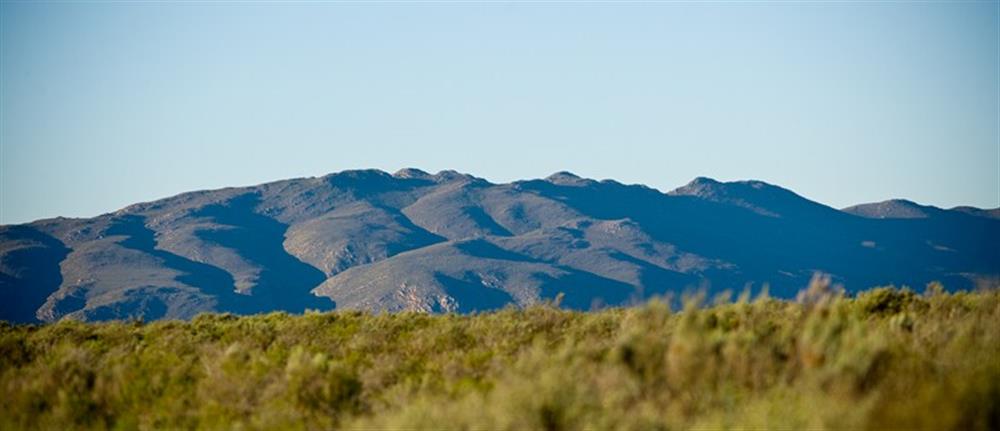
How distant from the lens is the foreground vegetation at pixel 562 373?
598 inches

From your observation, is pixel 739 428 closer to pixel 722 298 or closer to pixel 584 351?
pixel 584 351

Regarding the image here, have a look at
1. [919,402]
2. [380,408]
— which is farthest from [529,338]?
[919,402]

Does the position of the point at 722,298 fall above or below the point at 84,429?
above

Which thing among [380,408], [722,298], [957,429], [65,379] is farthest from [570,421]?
[65,379]

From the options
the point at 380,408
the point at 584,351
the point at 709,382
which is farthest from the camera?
the point at 584,351

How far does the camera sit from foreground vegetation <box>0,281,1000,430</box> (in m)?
15.2

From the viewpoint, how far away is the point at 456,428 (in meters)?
15.4

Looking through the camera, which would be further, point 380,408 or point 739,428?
point 380,408

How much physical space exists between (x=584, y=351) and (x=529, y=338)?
3.51 m

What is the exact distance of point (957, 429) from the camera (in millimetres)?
13359

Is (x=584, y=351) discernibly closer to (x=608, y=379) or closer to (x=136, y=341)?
(x=608, y=379)

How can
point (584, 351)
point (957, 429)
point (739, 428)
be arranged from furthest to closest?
point (584, 351), point (739, 428), point (957, 429)

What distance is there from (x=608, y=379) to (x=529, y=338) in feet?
19.5

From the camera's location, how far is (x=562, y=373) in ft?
54.5
